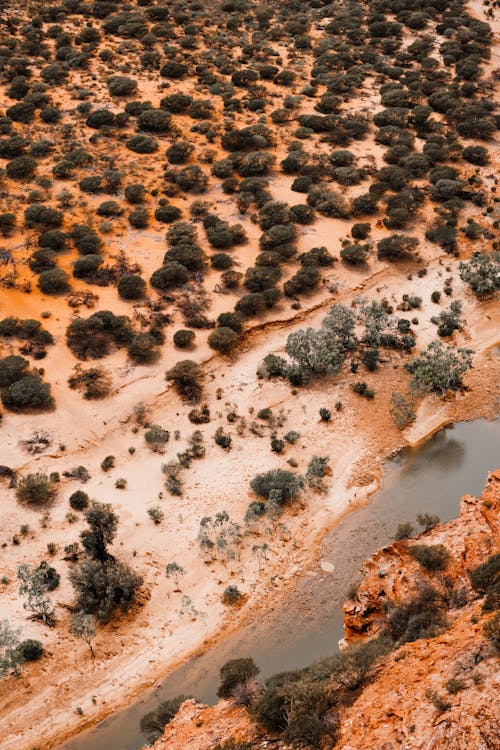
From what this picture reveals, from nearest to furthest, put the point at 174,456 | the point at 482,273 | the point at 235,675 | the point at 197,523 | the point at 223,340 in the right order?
the point at 235,675
the point at 197,523
the point at 174,456
the point at 223,340
the point at 482,273

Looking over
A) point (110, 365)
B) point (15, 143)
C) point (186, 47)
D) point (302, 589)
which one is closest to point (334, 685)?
point (302, 589)

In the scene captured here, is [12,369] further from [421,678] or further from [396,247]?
[396,247]

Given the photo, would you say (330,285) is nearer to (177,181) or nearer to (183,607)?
(177,181)

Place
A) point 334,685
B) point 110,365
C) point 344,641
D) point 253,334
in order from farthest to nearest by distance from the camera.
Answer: point 253,334, point 110,365, point 344,641, point 334,685

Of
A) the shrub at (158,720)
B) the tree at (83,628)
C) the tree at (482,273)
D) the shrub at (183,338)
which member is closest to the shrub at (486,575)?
the shrub at (158,720)

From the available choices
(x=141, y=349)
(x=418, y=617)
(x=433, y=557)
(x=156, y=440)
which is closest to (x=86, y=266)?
(x=141, y=349)

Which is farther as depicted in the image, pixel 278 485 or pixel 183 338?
pixel 183 338

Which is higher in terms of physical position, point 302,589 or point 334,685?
point 334,685
